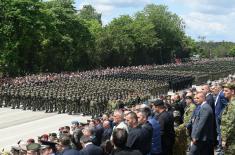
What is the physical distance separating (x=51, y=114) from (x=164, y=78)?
701 inches

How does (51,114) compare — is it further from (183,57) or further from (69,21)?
(183,57)

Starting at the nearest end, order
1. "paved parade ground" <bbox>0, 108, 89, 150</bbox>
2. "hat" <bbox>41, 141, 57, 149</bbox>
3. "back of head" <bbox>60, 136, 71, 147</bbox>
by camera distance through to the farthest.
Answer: "back of head" <bbox>60, 136, 71, 147</bbox>, "hat" <bbox>41, 141, 57, 149</bbox>, "paved parade ground" <bbox>0, 108, 89, 150</bbox>

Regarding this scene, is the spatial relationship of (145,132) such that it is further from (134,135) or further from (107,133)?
(107,133)

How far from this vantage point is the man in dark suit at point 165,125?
982cm

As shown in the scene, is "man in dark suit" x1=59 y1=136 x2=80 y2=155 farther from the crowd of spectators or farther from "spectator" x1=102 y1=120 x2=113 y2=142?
"spectator" x1=102 y1=120 x2=113 y2=142

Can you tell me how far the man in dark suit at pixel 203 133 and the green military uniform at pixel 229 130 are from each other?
15.9 inches

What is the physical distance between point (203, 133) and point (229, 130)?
2.33 ft

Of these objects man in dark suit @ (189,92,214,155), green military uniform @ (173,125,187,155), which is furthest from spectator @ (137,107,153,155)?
green military uniform @ (173,125,187,155)

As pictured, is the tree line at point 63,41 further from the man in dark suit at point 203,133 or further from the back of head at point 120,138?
the back of head at point 120,138

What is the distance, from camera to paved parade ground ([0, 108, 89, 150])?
21.6 metres

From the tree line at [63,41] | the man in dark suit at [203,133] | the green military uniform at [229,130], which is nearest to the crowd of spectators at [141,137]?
the man in dark suit at [203,133]

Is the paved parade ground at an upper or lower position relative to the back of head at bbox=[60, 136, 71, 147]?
lower

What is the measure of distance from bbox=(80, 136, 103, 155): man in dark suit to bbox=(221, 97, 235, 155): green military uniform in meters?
2.96

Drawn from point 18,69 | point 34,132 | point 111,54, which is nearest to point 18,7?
point 18,69
